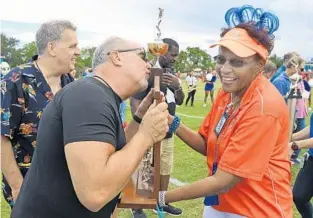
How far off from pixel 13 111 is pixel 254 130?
1545mm

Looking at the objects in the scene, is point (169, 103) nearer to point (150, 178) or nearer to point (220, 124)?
point (150, 178)

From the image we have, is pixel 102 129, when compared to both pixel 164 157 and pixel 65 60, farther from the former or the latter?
pixel 164 157

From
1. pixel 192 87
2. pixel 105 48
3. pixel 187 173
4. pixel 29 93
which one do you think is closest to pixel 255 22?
pixel 105 48

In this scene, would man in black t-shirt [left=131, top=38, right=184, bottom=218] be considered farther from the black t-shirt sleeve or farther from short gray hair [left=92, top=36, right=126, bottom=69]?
the black t-shirt sleeve

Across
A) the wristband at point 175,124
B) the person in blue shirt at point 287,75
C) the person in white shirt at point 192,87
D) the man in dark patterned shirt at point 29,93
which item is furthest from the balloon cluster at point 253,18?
the person in white shirt at point 192,87

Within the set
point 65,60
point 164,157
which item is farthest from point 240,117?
point 164,157

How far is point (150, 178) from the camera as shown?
2.41 m

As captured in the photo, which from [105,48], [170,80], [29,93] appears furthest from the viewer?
[170,80]

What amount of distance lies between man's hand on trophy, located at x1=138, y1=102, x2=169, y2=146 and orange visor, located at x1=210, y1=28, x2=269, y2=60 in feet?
1.91

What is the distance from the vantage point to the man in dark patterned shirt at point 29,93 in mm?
2506

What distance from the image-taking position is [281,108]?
1.90 meters

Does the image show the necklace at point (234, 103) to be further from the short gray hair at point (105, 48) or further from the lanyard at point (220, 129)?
the short gray hair at point (105, 48)

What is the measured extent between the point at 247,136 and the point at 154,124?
541 millimetres

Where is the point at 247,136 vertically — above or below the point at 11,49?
above
